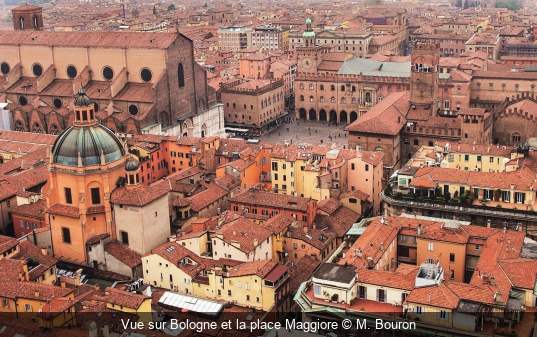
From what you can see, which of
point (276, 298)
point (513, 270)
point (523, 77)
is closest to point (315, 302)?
point (276, 298)

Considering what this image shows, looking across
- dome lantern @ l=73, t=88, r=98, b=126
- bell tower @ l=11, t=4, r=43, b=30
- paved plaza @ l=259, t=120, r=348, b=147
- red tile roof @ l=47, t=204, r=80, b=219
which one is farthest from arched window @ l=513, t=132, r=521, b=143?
bell tower @ l=11, t=4, r=43, b=30

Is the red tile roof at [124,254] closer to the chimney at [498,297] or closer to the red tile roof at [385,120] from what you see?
the chimney at [498,297]

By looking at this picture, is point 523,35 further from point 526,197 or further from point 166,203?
point 166,203

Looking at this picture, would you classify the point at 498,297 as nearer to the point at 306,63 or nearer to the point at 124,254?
the point at 124,254

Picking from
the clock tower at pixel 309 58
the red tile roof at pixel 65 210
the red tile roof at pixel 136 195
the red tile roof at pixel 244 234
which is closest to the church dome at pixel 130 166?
the red tile roof at pixel 136 195

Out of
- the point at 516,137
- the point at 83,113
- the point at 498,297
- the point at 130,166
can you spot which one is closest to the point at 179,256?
the point at 130,166
